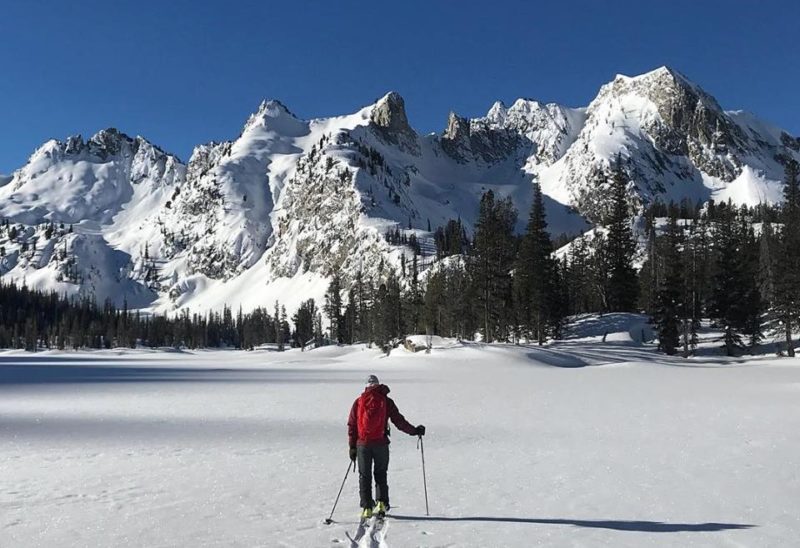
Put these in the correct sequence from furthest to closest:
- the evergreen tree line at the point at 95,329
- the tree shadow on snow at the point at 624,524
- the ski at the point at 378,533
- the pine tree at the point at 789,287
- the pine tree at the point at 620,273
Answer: the evergreen tree line at the point at 95,329 → the pine tree at the point at 620,273 → the pine tree at the point at 789,287 → the tree shadow on snow at the point at 624,524 → the ski at the point at 378,533

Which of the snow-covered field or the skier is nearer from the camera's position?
the snow-covered field

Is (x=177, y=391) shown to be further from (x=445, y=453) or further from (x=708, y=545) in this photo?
(x=708, y=545)

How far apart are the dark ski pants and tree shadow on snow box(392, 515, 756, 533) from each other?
43 cm

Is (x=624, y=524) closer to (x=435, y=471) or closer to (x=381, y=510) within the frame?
(x=381, y=510)

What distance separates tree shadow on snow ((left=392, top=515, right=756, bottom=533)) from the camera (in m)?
7.98

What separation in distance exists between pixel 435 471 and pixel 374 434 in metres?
3.14

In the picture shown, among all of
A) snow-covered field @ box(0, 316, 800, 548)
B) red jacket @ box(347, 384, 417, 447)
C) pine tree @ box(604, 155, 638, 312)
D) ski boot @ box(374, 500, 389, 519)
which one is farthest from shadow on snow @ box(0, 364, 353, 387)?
pine tree @ box(604, 155, 638, 312)

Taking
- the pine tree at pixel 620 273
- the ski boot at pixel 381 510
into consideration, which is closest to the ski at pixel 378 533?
the ski boot at pixel 381 510

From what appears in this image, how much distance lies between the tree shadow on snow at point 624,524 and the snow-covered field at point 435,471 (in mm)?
40

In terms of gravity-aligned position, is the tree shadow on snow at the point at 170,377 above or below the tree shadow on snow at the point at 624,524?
below

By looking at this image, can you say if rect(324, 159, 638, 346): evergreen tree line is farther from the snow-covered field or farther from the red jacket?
the red jacket

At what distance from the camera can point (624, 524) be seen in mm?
8203

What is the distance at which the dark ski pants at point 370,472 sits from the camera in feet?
28.5

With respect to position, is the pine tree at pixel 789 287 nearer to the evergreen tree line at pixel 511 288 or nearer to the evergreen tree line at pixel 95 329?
the evergreen tree line at pixel 511 288
